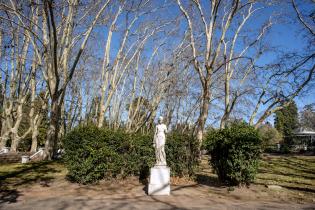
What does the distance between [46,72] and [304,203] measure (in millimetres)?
16752

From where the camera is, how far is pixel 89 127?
1361 centimetres

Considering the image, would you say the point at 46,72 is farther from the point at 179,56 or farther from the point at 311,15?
the point at 311,15

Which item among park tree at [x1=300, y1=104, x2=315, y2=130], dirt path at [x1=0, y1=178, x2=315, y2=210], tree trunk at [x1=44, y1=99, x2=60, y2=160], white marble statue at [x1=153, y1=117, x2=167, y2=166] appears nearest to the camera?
dirt path at [x1=0, y1=178, x2=315, y2=210]

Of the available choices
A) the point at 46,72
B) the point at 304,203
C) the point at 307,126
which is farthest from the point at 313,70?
the point at 307,126

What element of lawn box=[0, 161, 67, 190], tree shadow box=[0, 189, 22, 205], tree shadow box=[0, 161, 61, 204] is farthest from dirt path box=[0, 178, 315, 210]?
lawn box=[0, 161, 67, 190]

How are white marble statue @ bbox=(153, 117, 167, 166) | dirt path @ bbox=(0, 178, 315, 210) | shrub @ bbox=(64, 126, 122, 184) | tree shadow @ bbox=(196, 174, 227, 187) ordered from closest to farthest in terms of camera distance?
dirt path @ bbox=(0, 178, 315, 210), white marble statue @ bbox=(153, 117, 167, 166), shrub @ bbox=(64, 126, 122, 184), tree shadow @ bbox=(196, 174, 227, 187)

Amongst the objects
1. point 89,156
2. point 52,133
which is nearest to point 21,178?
point 89,156

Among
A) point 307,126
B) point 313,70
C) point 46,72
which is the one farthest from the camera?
point 307,126

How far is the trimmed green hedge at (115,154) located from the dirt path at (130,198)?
612 millimetres

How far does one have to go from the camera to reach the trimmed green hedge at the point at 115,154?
13016 mm

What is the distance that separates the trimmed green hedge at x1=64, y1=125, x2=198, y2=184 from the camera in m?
13.0

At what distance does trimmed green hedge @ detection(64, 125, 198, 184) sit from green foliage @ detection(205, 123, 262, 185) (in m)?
1.83

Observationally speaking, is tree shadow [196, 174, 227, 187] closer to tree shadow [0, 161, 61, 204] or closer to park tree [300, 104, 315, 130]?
tree shadow [0, 161, 61, 204]

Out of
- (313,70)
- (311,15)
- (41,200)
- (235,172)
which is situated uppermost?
(311,15)
